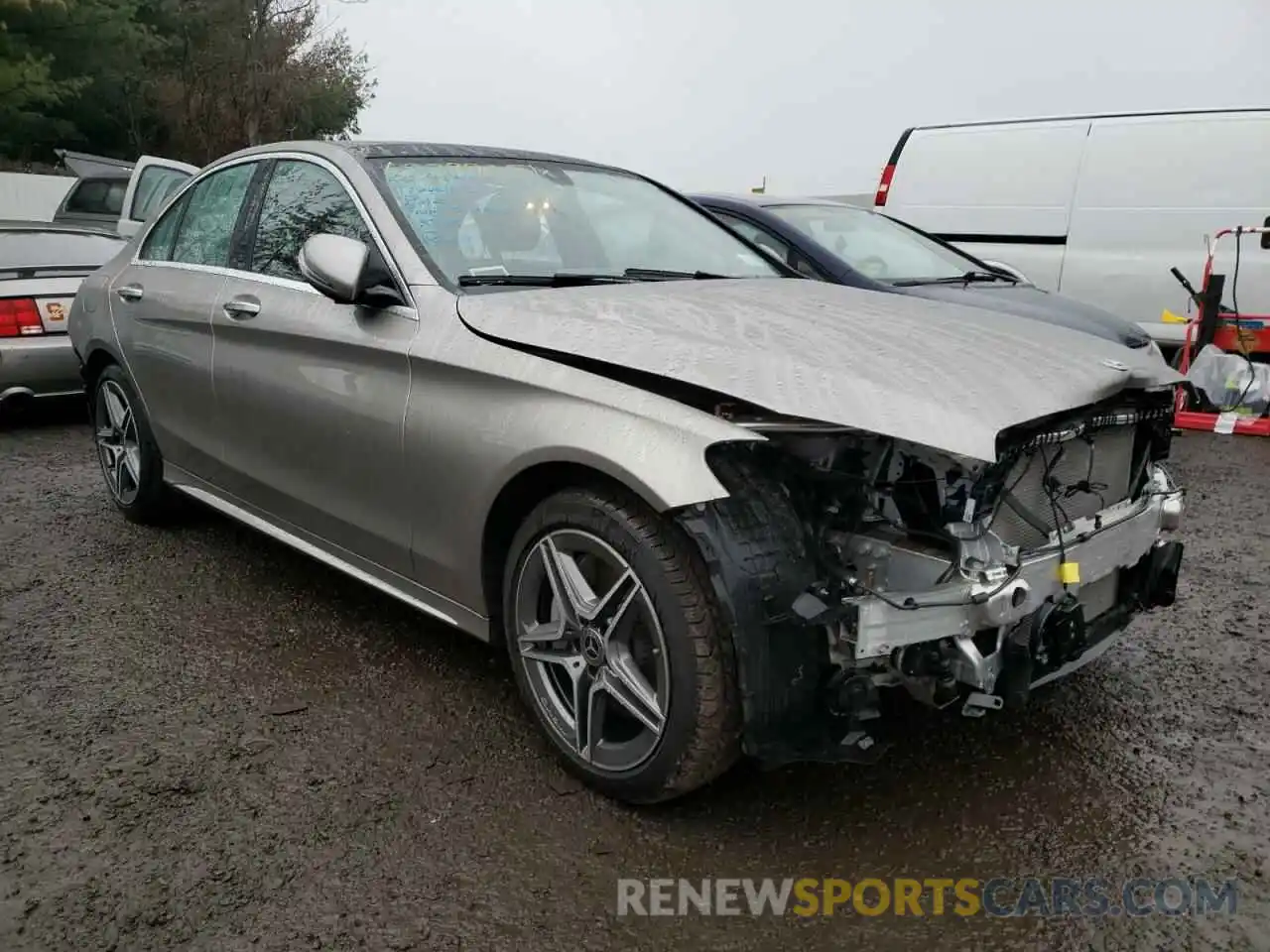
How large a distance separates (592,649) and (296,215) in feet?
6.46

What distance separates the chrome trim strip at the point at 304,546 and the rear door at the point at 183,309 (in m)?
0.10

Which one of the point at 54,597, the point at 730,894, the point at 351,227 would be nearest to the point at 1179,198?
the point at 351,227

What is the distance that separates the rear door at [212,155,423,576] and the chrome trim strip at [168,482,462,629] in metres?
0.06

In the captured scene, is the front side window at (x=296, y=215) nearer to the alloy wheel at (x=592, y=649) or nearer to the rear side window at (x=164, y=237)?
the rear side window at (x=164, y=237)

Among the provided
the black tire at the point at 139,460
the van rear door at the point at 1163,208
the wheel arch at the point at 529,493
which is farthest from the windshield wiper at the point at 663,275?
the van rear door at the point at 1163,208

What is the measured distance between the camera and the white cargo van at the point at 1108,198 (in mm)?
7145

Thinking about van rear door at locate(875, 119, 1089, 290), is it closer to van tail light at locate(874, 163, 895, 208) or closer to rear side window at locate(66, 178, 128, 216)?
van tail light at locate(874, 163, 895, 208)

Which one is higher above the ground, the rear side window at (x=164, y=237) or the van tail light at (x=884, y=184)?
the van tail light at (x=884, y=184)

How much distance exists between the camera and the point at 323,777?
8.58ft

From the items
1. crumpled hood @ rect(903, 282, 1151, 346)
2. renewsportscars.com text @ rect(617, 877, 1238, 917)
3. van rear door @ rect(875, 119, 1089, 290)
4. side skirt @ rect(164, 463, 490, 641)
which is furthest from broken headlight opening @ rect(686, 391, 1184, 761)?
van rear door @ rect(875, 119, 1089, 290)

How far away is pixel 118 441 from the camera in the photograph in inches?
182

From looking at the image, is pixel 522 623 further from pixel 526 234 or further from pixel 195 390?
pixel 195 390

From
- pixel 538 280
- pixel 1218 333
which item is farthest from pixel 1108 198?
pixel 538 280

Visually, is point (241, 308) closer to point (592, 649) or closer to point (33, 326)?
point (592, 649)
